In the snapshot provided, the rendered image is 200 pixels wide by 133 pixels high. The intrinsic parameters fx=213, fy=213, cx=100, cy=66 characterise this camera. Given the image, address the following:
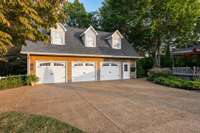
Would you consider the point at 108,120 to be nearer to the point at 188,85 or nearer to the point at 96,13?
the point at 188,85

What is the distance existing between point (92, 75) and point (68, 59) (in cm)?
315

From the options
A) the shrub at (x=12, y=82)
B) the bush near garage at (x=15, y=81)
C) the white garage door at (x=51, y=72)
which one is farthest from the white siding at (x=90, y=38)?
the shrub at (x=12, y=82)

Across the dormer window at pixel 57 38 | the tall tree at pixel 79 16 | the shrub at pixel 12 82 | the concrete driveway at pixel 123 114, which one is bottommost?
the concrete driveway at pixel 123 114

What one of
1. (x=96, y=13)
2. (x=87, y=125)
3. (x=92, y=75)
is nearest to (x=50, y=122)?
(x=87, y=125)

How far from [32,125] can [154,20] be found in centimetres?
2480

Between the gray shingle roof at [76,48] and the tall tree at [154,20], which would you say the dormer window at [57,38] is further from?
the tall tree at [154,20]

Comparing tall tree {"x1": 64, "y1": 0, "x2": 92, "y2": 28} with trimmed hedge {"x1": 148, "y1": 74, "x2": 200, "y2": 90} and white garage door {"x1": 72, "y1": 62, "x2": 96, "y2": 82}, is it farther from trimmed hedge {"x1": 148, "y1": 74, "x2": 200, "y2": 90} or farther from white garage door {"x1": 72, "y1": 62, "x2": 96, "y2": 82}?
trimmed hedge {"x1": 148, "y1": 74, "x2": 200, "y2": 90}

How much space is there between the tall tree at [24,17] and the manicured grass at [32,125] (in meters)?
2.42

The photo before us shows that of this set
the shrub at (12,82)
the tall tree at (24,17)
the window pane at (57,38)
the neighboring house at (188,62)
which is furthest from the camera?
the window pane at (57,38)

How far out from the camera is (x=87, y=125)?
21.6 ft

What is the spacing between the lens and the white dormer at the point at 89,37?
2272 centimetres

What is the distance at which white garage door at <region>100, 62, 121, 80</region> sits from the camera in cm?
2286

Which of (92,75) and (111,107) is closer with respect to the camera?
(111,107)

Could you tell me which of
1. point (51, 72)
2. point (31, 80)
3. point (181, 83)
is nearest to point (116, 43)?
point (51, 72)
